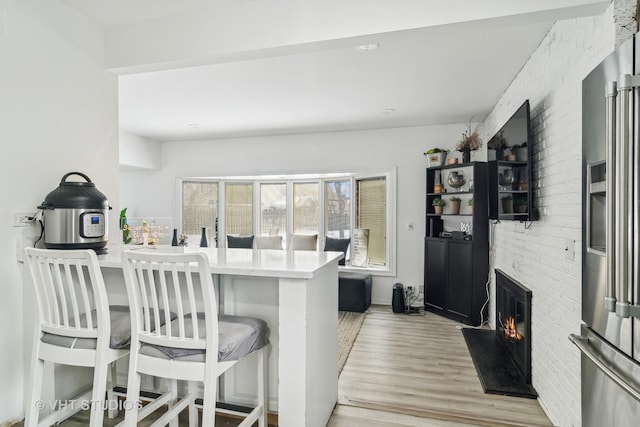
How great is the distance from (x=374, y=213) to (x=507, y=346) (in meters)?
2.68

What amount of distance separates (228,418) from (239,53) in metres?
2.27

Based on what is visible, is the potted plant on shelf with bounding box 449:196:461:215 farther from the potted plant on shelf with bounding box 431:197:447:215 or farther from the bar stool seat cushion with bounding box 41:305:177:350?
the bar stool seat cushion with bounding box 41:305:177:350

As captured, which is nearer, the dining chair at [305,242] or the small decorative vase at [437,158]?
the small decorative vase at [437,158]

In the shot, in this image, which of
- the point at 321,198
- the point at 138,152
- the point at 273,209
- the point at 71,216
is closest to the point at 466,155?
the point at 321,198

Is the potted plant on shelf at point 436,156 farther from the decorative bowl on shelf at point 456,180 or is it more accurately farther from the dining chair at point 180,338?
the dining chair at point 180,338

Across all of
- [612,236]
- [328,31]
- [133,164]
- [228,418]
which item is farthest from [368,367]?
[133,164]

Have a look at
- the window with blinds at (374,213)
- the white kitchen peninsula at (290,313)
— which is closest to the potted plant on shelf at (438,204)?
the window with blinds at (374,213)

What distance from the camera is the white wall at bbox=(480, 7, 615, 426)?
199 cm

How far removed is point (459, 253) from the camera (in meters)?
4.46

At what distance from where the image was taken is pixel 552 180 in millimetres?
2381

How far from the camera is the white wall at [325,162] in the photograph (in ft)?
17.1

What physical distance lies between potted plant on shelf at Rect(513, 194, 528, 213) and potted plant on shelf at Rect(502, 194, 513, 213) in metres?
0.05

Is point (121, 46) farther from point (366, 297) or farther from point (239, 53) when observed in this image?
point (366, 297)

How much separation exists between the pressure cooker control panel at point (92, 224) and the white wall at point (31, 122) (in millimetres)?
323
